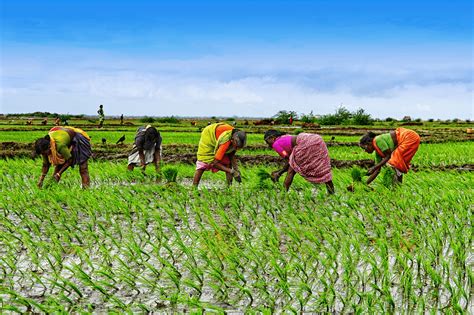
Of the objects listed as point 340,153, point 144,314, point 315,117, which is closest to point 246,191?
point 144,314

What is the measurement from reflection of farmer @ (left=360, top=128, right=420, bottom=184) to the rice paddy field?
0.28 meters

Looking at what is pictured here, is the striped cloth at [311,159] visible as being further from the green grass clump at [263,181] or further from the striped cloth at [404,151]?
the striped cloth at [404,151]

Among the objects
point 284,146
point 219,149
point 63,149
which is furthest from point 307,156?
point 63,149

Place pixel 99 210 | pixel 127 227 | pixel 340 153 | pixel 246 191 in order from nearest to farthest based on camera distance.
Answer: pixel 127 227
pixel 99 210
pixel 246 191
pixel 340 153

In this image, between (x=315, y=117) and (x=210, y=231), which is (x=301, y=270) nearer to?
(x=210, y=231)

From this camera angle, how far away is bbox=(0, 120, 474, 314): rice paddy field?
112 inches

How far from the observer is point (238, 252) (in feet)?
11.8

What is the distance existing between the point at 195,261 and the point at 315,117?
Answer: 33.8 m

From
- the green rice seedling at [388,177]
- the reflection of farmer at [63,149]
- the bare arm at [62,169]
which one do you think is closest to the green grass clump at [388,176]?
the green rice seedling at [388,177]

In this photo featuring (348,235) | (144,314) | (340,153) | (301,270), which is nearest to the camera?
(144,314)

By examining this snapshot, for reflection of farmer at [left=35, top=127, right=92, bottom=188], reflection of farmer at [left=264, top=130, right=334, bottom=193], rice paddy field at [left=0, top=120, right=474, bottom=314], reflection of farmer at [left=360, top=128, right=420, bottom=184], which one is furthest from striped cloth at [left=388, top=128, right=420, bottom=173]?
reflection of farmer at [left=35, top=127, right=92, bottom=188]

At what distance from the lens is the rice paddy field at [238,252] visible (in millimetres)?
2838

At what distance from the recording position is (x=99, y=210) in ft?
16.6

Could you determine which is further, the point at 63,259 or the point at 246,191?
the point at 246,191
